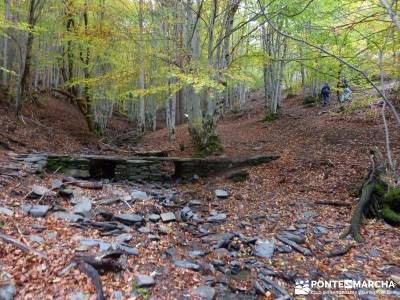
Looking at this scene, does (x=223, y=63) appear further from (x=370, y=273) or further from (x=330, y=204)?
(x=370, y=273)

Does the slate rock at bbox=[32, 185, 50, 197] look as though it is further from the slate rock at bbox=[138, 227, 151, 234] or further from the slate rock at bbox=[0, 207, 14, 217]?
the slate rock at bbox=[138, 227, 151, 234]

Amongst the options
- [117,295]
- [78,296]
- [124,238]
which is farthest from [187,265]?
[78,296]

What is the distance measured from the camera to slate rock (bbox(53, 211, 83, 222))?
18.8 ft

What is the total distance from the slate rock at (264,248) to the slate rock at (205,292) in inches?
54.3

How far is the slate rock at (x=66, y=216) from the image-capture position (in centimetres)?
572

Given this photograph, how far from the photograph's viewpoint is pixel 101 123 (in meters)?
17.3

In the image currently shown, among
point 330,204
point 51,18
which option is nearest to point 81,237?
point 330,204

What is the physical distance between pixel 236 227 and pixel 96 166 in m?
5.74

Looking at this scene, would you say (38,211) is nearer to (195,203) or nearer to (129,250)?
(129,250)

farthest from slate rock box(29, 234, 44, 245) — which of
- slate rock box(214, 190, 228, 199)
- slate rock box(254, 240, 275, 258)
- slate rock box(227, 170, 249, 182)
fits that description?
slate rock box(227, 170, 249, 182)

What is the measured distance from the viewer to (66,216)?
5820mm

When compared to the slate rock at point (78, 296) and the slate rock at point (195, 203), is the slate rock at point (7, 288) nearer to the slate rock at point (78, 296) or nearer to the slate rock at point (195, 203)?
the slate rock at point (78, 296)

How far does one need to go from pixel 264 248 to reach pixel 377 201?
2774 millimetres

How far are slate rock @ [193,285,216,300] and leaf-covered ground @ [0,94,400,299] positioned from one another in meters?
0.05
